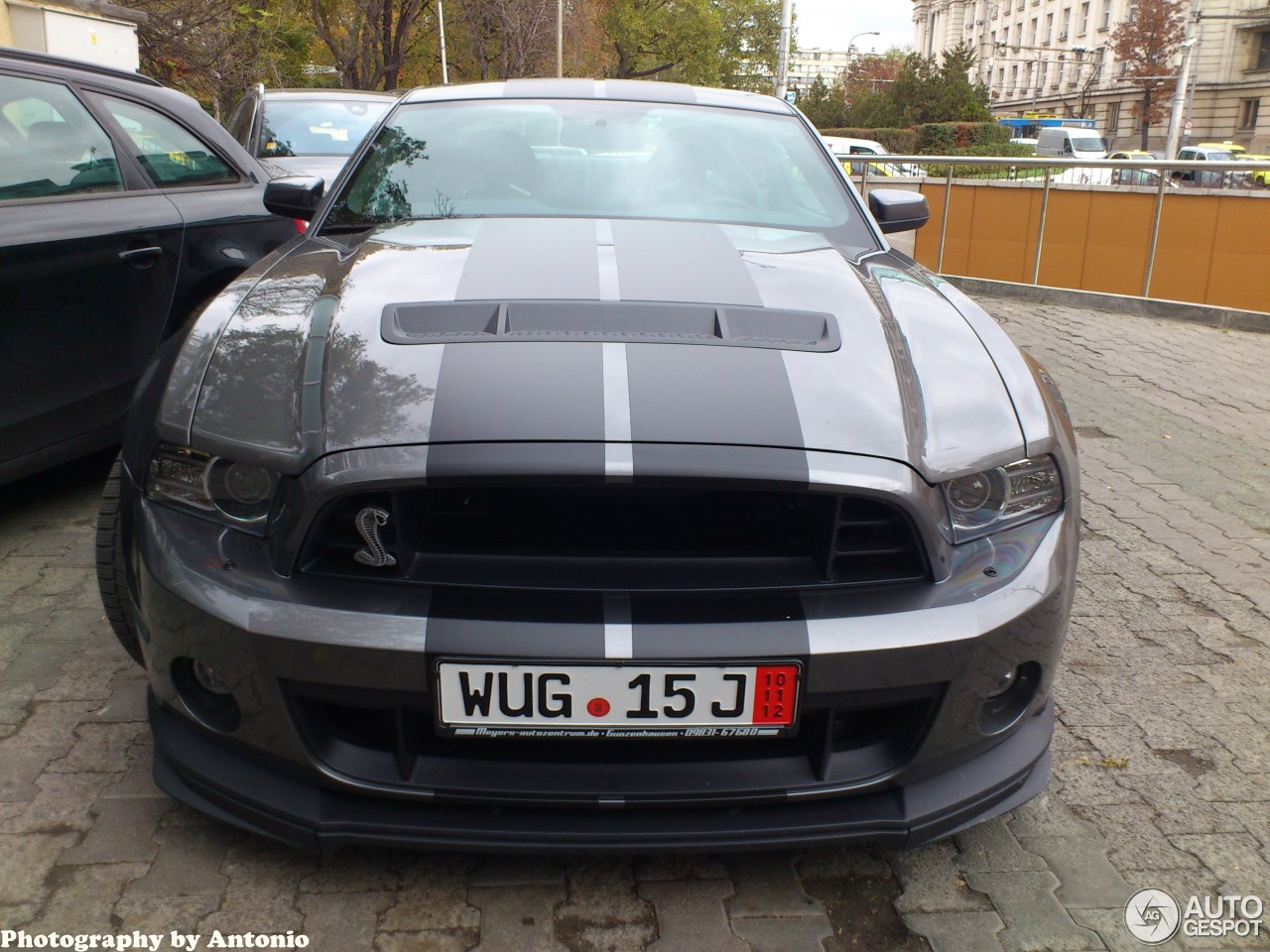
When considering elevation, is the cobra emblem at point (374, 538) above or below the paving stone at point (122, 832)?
above

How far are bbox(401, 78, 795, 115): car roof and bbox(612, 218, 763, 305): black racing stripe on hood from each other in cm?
84

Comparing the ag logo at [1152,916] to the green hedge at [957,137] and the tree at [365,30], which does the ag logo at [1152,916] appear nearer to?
the tree at [365,30]

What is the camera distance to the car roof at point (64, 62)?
3.68 meters

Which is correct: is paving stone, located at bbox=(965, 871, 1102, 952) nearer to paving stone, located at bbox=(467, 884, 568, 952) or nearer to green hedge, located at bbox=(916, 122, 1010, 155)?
paving stone, located at bbox=(467, 884, 568, 952)

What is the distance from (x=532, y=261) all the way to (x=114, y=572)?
1.06 m

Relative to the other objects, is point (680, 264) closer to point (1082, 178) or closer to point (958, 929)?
point (958, 929)

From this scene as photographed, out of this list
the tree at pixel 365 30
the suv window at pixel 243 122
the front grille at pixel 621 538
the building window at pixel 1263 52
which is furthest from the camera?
the building window at pixel 1263 52

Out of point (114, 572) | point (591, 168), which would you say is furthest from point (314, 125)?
point (114, 572)

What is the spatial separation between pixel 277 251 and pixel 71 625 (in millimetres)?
1174

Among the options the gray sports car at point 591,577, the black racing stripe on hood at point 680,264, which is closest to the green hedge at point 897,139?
the black racing stripe on hood at point 680,264

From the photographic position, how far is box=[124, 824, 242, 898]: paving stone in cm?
196

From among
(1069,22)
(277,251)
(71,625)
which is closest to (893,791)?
(277,251)

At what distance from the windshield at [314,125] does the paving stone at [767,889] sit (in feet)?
22.9

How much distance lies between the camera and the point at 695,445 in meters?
1.75
